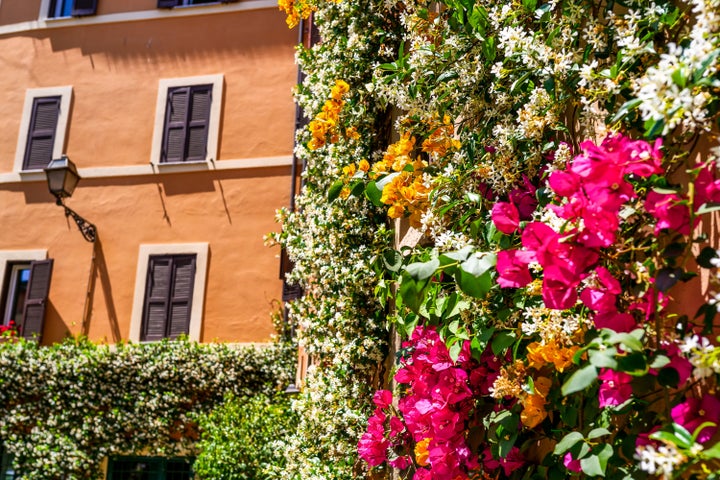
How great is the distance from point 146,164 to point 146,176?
0.69 feet

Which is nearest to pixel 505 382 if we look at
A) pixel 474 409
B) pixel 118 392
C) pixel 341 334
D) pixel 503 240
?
pixel 503 240

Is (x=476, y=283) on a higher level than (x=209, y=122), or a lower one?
lower

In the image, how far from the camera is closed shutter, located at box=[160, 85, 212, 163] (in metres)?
12.1

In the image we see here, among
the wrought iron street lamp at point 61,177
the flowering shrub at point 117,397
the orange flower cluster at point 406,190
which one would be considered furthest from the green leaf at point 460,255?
the wrought iron street lamp at point 61,177

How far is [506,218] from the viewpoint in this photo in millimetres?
1814

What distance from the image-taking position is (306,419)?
520 centimetres

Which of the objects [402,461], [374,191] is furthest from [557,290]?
[402,461]

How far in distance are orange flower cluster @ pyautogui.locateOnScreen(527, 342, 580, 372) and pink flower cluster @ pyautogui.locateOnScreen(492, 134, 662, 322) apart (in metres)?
0.26

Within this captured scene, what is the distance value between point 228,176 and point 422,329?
31.1ft

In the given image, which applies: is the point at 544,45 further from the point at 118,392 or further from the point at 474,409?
the point at 118,392

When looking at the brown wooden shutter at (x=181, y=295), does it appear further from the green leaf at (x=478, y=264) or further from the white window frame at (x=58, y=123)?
the green leaf at (x=478, y=264)

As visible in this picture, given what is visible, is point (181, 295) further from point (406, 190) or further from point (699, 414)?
point (699, 414)

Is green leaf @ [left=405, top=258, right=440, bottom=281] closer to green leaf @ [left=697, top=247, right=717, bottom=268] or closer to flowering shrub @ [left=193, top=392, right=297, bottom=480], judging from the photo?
green leaf @ [left=697, top=247, right=717, bottom=268]

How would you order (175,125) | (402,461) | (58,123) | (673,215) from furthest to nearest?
(58,123) < (175,125) < (402,461) < (673,215)
